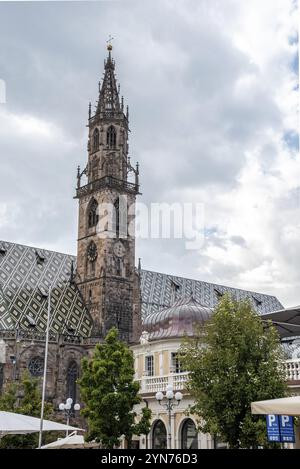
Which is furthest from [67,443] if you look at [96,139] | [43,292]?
[96,139]

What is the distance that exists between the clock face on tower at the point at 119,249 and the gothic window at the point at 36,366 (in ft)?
48.1

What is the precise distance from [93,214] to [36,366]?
18851 millimetres

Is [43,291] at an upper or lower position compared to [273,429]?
upper

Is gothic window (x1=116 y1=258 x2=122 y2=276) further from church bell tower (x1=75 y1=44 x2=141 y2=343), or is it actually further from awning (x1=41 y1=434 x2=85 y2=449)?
awning (x1=41 y1=434 x2=85 y2=449)

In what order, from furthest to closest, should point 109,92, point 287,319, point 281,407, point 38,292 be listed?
point 109,92, point 38,292, point 287,319, point 281,407

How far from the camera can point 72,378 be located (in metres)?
55.9

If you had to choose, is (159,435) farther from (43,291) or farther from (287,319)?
(43,291)

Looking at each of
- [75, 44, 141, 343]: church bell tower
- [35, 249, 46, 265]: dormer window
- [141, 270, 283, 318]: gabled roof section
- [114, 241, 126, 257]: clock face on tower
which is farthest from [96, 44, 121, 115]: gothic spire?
[141, 270, 283, 318]: gabled roof section

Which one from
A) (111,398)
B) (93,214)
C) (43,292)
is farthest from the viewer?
(93,214)

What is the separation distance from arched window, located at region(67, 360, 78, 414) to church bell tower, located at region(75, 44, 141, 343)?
4709mm

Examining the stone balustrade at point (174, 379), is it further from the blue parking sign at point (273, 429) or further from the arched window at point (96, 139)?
the arched window at point (96, 139)

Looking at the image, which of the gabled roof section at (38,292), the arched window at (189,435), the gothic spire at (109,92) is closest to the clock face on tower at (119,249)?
the gabled roof section at (38,292)

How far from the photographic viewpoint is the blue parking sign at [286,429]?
15719mm
